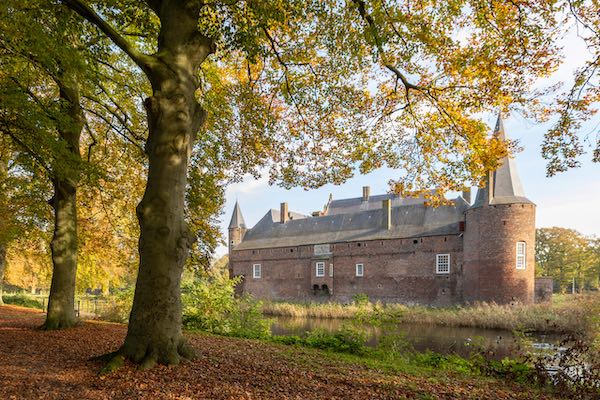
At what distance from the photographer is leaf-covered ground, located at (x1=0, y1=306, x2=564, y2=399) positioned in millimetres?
4219

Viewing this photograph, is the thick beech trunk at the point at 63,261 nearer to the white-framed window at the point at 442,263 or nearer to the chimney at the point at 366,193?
the white-framed window at the point at 442,263

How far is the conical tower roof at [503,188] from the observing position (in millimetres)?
27297

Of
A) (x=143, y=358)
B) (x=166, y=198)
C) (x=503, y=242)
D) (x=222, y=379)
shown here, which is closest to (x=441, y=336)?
(x=503, y=242)

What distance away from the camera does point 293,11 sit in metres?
6.23

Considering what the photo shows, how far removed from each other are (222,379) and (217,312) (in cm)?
741

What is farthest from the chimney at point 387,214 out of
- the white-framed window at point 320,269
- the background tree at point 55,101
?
the background tree at point 55,101

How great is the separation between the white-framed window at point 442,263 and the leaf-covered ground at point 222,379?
25728 millimetres

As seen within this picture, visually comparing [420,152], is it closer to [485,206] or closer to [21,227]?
[21,227]

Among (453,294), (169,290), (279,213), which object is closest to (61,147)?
(169,290)

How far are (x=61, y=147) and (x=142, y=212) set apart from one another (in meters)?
3.32

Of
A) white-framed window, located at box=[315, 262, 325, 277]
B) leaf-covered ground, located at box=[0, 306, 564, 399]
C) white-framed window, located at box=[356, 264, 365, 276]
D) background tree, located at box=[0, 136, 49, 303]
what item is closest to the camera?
leaf-covered ground, located at box=[0, 306, 564, 399]

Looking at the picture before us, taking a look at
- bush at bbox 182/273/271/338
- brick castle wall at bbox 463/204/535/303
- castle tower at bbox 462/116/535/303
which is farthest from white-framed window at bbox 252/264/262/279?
bush at bbox 182/273/271/338

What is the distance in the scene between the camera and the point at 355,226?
3747 centimetres

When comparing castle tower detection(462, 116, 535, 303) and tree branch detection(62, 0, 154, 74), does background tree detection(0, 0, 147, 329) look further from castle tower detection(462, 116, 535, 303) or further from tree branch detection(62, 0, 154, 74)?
castle tower detection(462, 116, 535, 303)
